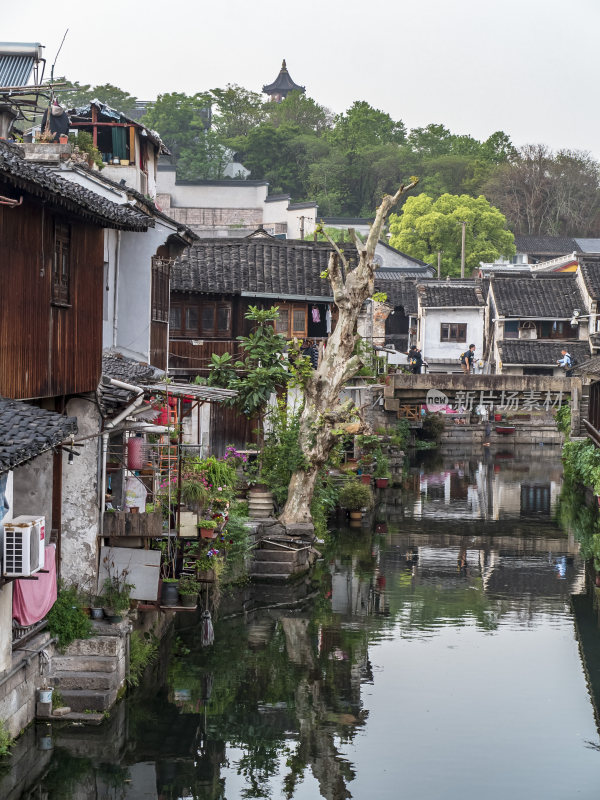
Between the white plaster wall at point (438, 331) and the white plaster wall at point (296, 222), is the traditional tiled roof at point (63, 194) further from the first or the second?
the white plaster wall at point (296, 222)

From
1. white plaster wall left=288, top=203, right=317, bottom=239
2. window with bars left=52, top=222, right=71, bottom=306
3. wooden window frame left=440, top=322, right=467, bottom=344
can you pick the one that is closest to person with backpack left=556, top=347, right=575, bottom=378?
wooden window frame left=440, top=322, right=467, bottom=344

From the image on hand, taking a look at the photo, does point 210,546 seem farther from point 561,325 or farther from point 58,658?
point 561,325

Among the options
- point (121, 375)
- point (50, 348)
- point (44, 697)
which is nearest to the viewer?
point (44, 697)

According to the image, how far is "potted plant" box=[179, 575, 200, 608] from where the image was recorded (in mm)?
19906

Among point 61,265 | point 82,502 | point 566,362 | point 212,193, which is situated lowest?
point 82,502

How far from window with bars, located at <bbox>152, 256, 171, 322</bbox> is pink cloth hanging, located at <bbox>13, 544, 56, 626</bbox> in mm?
11210

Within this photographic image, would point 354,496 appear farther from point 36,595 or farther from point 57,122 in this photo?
point 36,595

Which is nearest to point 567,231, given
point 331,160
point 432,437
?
point 331,160

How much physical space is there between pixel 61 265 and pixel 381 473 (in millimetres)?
30708

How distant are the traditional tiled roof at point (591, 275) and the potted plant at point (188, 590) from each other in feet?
166

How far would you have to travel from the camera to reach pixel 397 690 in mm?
20641

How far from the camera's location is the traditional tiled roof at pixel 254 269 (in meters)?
39.2

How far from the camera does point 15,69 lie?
2572 centimetres

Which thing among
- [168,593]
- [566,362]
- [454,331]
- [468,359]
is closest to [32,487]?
[168,593]
